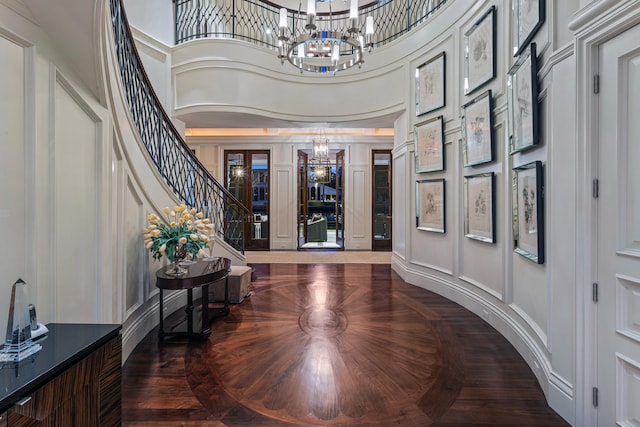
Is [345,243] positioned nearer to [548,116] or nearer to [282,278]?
[282,278]

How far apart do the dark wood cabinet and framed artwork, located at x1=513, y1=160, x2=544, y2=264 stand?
268 cm

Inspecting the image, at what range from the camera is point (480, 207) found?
11.1 ft

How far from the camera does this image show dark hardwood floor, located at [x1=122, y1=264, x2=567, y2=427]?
188 centimetres

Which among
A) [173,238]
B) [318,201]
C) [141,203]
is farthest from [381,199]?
[141,203]

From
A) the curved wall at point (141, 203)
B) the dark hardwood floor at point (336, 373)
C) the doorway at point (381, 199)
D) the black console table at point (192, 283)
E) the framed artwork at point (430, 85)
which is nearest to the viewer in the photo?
the curved wall at point (141, 203)

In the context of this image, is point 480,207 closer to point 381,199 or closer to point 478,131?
point 478,131

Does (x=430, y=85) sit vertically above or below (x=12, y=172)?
above

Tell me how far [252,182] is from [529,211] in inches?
264

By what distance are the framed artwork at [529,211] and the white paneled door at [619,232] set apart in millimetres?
611

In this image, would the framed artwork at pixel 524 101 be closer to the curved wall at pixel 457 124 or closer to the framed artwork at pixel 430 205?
the curved wall at pixel 457 124

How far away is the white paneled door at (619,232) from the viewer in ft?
4.85

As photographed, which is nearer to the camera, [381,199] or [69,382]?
[69,382]

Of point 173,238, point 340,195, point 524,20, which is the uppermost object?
point 524,20

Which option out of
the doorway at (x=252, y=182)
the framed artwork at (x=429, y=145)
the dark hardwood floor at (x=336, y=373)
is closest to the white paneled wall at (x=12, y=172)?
the dark hardwood floor at (x=336, y=373)
